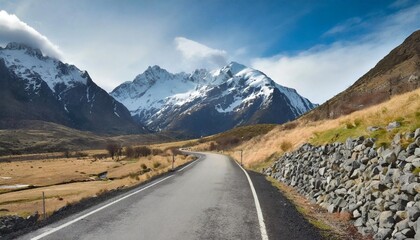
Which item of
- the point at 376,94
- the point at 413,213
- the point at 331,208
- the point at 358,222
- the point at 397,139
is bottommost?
the point at 358,222

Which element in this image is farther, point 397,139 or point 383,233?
point 397,139

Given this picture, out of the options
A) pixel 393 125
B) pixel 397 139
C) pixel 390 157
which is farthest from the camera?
pixel 393 125

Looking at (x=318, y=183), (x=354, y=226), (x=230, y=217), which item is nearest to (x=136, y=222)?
(x=230, y=217)

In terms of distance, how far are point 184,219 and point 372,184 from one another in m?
5.50

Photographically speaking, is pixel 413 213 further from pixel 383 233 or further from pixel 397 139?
pixel 397 139

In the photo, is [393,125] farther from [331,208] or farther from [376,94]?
[376,94]

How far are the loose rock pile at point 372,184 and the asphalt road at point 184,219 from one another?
55.9 inches

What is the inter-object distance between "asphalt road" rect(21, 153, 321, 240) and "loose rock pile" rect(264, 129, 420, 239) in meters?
1.42

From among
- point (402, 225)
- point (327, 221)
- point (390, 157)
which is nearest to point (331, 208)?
point (327, 221)

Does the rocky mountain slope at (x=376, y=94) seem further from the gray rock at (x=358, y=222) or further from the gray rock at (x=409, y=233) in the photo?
the gray rock at (x=409, y=233)

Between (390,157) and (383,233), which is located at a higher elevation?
(390,157)

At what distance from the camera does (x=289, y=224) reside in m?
10.9

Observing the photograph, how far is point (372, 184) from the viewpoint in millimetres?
10477

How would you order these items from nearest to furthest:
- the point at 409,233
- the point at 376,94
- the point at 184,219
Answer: the point at 409,233
the point at 184,219
the point at 376,94
